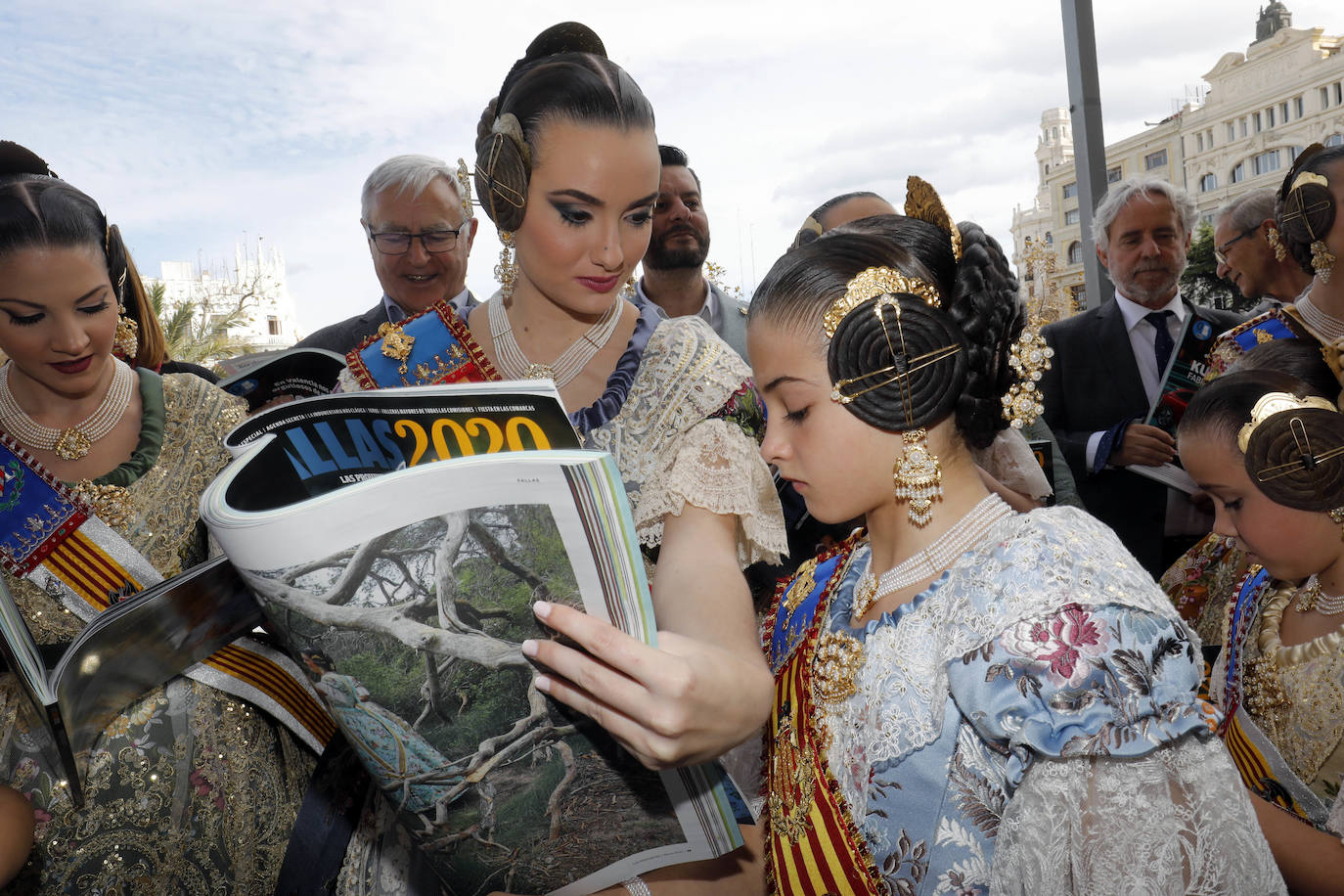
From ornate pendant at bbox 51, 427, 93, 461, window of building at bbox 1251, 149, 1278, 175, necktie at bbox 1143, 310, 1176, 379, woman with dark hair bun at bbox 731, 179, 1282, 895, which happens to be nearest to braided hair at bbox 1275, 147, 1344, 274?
necktie at bbox 1143, 310, 1176, 379

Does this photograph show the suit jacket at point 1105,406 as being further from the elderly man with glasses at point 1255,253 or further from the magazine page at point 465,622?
the magazine page at point 465,622

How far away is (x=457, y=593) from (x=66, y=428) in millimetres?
1353

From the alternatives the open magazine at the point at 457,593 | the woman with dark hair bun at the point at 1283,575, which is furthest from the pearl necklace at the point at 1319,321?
the open magazine at the point at 457,593

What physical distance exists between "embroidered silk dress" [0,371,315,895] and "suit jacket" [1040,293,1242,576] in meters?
3.13

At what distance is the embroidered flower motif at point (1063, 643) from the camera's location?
105 centimetres

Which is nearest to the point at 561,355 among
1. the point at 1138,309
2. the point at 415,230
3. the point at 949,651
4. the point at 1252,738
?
the point at 949,651

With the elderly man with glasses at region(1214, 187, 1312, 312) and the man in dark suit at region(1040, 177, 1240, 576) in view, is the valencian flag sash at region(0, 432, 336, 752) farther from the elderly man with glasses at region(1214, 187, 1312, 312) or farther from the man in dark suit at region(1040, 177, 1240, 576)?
the elderly man with glasses at region(1214, 187, 1312, 312)

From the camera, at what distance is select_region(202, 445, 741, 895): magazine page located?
30.7 inches

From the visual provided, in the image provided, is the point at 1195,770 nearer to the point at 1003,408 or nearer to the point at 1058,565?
the point at 1058,565

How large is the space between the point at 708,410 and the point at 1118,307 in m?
3.20

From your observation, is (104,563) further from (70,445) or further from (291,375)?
(291,375)

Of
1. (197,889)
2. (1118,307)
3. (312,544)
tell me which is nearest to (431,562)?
(312,544)

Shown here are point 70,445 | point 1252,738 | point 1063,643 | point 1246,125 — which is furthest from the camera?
point 1246,125

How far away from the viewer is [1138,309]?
3955 millimetres
